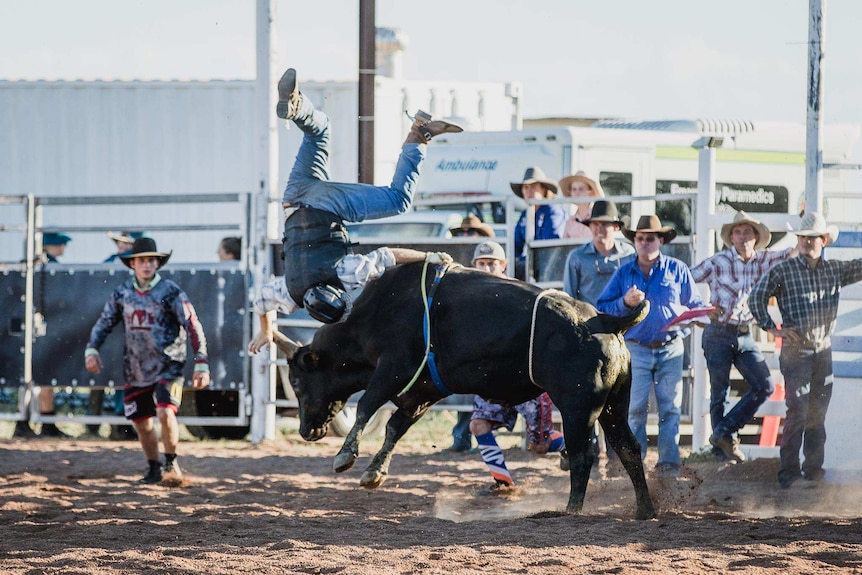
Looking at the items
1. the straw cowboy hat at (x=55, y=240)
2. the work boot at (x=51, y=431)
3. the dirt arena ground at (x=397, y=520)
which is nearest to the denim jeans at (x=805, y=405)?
the dirt arena ground at (x=397, y=520)

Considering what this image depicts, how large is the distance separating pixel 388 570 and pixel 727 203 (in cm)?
986

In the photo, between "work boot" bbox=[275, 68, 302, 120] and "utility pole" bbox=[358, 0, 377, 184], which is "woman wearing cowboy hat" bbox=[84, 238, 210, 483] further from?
"utility pole" bbox=[358, 0, 377, 184]

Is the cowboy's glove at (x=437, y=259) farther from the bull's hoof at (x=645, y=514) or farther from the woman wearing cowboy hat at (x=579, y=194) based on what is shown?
the woman wearing cowboy hat at (x=579, y=194)

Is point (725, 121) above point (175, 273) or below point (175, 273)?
above

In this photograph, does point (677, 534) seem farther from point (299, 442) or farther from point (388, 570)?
point (299, 442)

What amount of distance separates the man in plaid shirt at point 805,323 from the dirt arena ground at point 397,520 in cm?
43

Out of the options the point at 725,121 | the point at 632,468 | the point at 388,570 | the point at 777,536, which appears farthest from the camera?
the point at 725,121

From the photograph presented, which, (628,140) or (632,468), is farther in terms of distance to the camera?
(628,140)

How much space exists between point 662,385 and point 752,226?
1406 mm

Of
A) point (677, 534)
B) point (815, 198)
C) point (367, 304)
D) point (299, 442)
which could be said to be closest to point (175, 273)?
point (299, 442)

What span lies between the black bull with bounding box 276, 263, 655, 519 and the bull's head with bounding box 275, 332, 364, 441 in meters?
0.38

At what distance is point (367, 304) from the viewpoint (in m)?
7.48

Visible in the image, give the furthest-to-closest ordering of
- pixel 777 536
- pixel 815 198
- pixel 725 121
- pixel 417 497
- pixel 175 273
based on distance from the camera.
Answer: pixel 725 121 < pixel 175 273 < pixel 815 198 < pixel 417 497 < pixel 777 536

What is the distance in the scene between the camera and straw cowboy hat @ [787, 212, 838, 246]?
8.67m
